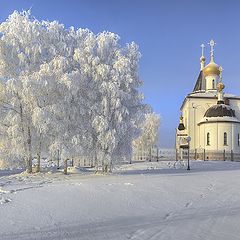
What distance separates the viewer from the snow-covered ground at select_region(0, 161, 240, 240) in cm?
898

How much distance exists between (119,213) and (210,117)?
43335 mm

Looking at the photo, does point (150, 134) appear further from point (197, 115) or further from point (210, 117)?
point (210, 117)

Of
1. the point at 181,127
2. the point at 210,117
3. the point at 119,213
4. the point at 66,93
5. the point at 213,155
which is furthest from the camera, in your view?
the point at 181,127

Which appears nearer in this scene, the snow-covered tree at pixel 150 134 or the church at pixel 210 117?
the church at pixel 210 117

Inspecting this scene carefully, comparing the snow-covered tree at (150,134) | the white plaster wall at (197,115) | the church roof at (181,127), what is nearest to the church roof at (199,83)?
the white plaster wall at (197,115)

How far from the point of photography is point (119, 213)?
1144 cm

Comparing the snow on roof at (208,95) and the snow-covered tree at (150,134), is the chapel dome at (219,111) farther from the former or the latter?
the snow-covered tree at (150,134)

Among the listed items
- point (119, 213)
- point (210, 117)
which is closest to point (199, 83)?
point (210, 117)

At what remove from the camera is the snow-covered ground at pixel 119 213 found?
29.5 feet

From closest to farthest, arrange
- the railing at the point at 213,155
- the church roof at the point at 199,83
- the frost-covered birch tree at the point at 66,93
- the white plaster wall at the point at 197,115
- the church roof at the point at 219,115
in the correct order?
the frost-covered birch tree at the point at 66,93 → the railing at the point at 213,155 → the church roof at the point at 219,115 → the white plaster wall at the point at 197,115 → the church roof at the point at 199,83

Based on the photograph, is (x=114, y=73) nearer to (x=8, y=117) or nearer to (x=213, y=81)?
(x=8, y=117)

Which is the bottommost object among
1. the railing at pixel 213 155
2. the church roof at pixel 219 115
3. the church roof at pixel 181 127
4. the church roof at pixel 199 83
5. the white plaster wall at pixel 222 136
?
the railing at pixel 213 155

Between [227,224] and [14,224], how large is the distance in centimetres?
551

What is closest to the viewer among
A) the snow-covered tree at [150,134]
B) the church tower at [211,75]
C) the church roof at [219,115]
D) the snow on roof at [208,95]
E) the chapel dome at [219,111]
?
the church roof at [219,115]
